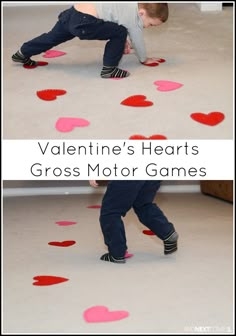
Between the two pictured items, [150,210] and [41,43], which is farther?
[41,43]

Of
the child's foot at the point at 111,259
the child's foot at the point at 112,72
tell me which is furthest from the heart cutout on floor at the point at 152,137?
the child's foot at the point at 111,259

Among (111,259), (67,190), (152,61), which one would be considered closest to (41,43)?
(152,61)

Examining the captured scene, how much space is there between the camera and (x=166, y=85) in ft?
7.94

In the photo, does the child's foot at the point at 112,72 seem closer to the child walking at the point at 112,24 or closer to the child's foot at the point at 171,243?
the child walking at the point at 112,24

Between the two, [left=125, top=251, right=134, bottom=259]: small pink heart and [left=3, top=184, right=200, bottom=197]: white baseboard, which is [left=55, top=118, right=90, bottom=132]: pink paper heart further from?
[left=3, top=184, right=200, bottom=197]: white baseboard

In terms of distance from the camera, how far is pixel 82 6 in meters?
2.54

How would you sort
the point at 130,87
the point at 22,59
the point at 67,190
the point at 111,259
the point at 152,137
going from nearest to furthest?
the point at 152,137 < the point at 130,87 < the point at 111,259 < the point at 22,59 < the point at 67,190

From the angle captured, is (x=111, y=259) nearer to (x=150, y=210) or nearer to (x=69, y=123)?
(x=150, y=210)

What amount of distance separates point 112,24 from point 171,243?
725 mm

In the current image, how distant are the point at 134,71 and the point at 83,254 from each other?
2.06 feet

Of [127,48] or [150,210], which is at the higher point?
[127,48]

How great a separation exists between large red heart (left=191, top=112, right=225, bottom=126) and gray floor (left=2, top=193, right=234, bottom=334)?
1.53ft

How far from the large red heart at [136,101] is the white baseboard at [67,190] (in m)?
1.52

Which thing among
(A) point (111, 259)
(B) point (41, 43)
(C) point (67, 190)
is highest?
(B) point (41, 43)
